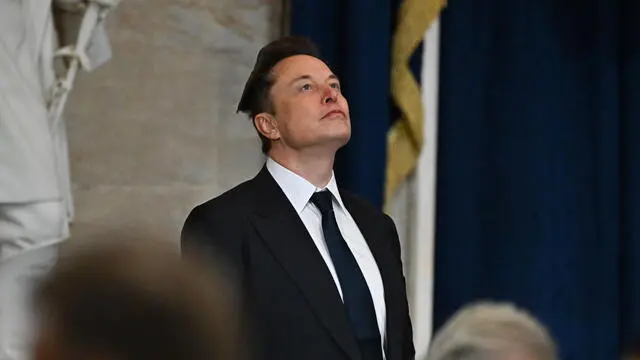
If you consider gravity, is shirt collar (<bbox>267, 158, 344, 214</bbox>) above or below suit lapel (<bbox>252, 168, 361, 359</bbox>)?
above

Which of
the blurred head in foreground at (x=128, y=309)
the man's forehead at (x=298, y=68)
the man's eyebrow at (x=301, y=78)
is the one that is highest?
the man's forehead at (x=298, y=68)

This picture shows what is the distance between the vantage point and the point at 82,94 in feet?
10.1

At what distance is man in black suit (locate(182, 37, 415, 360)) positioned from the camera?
178 centimetres

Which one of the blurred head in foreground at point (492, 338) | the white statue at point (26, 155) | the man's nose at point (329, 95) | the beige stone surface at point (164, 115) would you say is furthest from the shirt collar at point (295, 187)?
the beige stone surface at point (164, 115)

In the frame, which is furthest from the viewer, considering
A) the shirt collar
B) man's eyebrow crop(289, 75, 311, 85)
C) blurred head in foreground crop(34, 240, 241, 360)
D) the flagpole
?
the flagpole

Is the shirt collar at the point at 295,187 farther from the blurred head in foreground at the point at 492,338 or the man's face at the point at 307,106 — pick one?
the blurred head in foreground at the point at 492,338

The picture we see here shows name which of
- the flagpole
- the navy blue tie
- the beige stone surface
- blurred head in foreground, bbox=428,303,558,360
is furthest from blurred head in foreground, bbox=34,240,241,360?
the flagpole

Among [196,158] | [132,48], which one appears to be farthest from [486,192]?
[132,48]

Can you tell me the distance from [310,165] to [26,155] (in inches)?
32.5

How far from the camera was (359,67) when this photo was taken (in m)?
3.13

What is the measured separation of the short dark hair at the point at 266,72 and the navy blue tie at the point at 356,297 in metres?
0.25

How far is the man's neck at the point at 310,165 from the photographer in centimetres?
193

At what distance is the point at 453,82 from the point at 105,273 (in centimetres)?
269

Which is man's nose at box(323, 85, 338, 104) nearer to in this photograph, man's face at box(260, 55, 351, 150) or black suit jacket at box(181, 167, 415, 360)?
man's face at box(260, 55, 351, 150)
